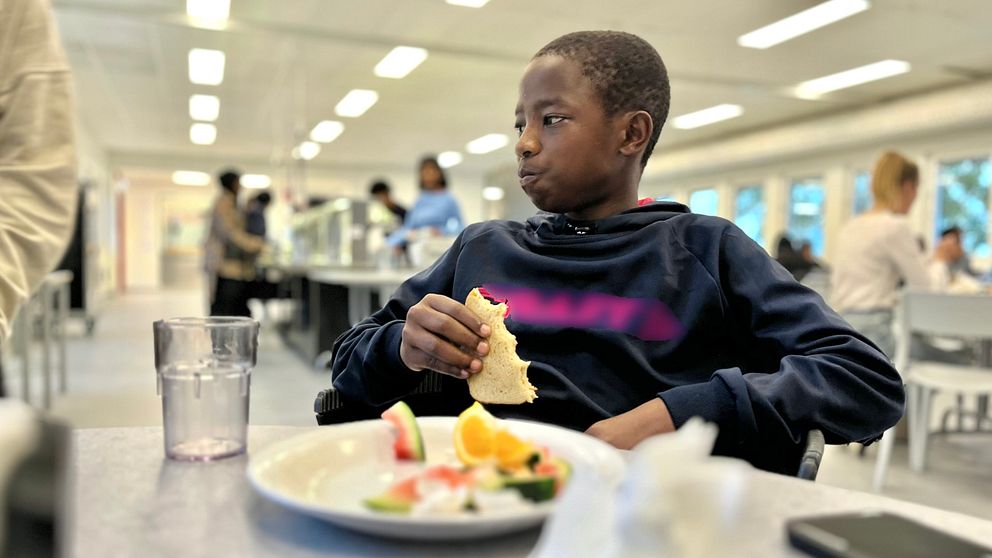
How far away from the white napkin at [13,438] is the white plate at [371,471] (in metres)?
0.18

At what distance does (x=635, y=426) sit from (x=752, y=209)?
11862mm

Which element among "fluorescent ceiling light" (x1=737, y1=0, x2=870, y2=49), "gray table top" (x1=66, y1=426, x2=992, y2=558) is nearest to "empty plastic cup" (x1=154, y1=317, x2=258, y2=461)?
"gray table top" (x1=66, y1=426, x2=992, y2=558)

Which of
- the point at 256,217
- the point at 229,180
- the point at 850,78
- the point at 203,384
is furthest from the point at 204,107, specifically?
the point at 203,384

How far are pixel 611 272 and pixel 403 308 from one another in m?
0.33

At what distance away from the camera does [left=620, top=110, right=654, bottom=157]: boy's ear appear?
1.10 meters

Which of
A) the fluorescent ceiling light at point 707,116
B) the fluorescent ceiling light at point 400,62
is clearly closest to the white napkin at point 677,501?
the fluorescent ceiling light at point 400,62

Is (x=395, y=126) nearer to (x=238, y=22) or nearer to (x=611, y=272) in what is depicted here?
(x=238, y=22)

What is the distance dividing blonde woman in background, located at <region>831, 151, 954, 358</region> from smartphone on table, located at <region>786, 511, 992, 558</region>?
10.6 ft

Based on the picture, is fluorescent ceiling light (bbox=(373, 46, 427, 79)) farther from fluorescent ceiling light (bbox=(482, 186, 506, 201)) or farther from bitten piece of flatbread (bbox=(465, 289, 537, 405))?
fluorescent ceiling light (bbox=(482, 186, 506, 201))

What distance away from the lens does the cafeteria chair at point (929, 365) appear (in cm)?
292

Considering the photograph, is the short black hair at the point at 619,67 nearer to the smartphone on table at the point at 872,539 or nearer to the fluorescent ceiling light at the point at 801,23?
the smartphone on table at the point at 872,539

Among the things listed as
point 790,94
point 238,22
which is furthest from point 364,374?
point 790,94

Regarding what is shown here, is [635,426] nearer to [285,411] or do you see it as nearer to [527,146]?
[527,146]

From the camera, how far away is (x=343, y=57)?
24.1 feet
